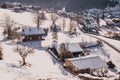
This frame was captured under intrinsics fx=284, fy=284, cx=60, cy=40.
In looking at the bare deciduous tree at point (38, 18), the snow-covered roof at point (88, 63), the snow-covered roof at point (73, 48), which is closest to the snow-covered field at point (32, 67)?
the snow-covered roof at point (88, 63)

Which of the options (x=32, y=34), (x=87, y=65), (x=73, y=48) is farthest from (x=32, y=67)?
(x=32, y=34)

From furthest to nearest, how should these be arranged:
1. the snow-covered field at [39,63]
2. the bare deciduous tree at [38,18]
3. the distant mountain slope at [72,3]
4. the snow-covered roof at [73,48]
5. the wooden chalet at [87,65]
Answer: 1. the distant mountain slope at [72,3]
2. the bare deciduous tree at [38,18]
3. the snow-covered roof at [73,48]
4. the wooden chalet at [87,65]
5. the snow-covered field at [39,63]

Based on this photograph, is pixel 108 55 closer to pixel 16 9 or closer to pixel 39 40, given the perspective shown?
pixel 39 40

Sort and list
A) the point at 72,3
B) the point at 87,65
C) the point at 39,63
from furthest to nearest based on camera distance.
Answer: the point at 72,3, the point at 39,63, the point at 87,65

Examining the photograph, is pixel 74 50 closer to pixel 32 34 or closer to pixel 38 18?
pixel 32 34

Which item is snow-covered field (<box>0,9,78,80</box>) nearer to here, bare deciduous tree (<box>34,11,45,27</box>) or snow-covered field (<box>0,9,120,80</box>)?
snow-covered field (<box>0,9,120,80</box>)

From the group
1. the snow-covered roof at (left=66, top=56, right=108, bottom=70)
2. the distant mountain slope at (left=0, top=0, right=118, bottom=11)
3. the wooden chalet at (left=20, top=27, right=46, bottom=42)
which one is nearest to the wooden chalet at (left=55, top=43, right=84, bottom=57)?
the snow-covered roof at (left=66, top=56, right=108, bottom=70)

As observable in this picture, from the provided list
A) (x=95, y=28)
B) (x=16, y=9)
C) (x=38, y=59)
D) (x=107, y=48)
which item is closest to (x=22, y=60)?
(x=38, y=59)

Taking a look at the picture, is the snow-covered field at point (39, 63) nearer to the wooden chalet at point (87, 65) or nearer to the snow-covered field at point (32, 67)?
the snow-covered field at point (32, 67)
